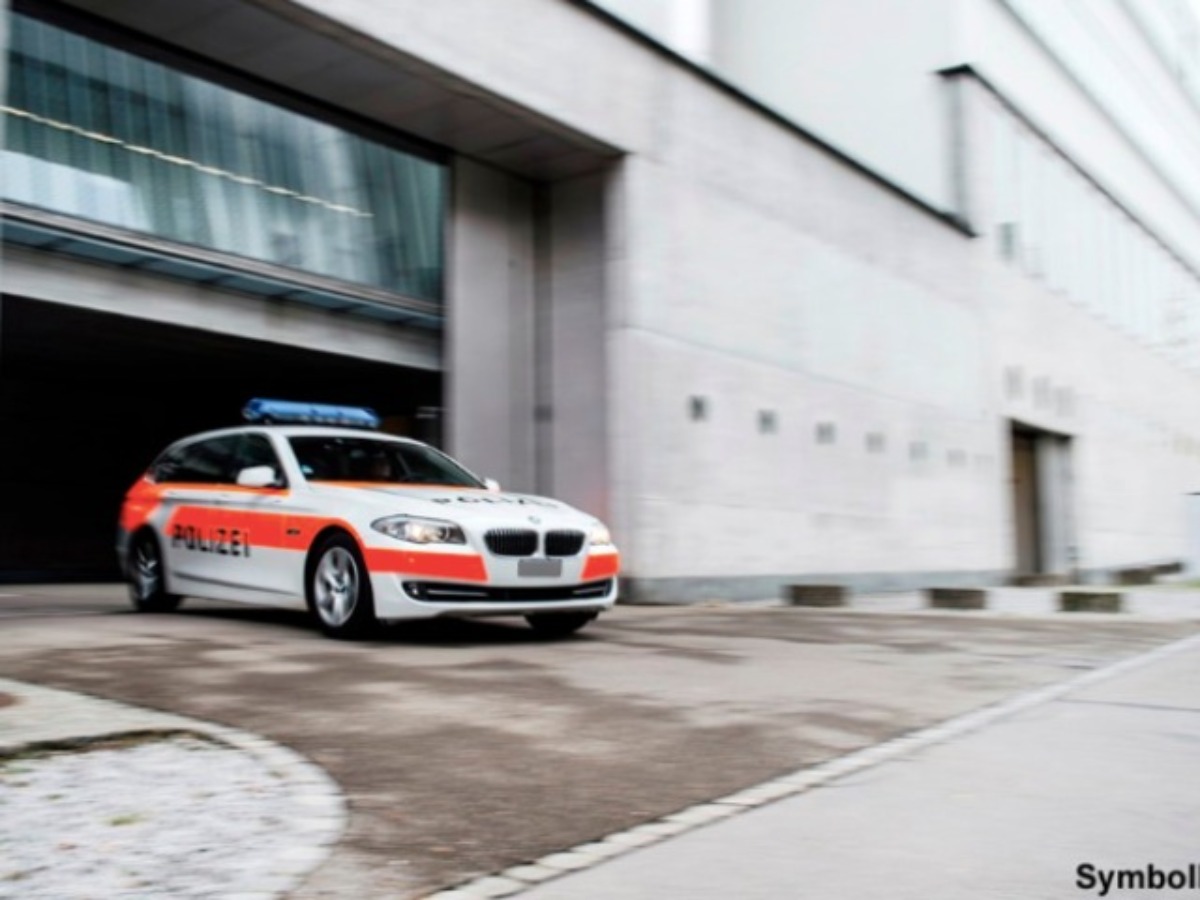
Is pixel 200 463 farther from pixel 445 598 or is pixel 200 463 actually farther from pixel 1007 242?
pixel 1007 242

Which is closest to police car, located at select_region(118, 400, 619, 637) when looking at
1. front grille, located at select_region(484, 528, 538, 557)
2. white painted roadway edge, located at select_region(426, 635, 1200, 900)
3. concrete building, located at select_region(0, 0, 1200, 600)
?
front grille, located at select_region(484, 528, 538, 557)

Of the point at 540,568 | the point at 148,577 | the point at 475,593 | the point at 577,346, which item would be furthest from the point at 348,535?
the point at 577,346

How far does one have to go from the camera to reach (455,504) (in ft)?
27.1

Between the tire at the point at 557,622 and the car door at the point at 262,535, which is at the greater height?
the car door at the point at 262,535

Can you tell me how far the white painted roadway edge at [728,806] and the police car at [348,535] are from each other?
3366 mm

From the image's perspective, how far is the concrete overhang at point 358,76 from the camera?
38.7 ft

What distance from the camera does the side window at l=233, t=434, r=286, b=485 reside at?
927 centimetres

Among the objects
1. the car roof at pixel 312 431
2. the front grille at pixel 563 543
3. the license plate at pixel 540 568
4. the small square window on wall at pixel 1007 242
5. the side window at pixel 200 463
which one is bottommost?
the license plate at pixel 540 568

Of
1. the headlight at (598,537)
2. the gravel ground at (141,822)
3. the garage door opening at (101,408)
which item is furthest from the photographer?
the garage door opening at (101,408)

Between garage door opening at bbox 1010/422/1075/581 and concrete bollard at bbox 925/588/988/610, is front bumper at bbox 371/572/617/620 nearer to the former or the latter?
concrete bollard at bbox 925/588/988/610

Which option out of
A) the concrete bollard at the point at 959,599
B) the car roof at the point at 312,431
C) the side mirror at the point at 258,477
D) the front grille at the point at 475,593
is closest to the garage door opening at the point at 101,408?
the car roof at the point at 312,431

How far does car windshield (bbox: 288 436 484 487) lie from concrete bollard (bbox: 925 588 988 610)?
7611 millimetres

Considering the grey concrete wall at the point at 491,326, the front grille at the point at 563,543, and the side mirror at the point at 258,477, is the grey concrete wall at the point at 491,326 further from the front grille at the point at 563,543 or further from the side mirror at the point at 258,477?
the front grille at the point at 563,543

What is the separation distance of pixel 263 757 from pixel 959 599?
1197 cm
